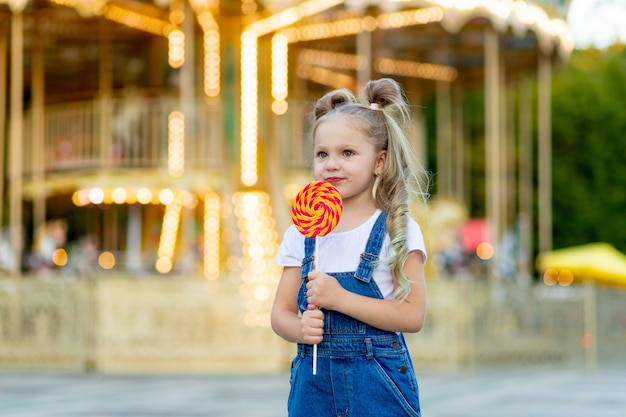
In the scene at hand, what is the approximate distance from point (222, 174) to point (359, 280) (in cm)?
1667

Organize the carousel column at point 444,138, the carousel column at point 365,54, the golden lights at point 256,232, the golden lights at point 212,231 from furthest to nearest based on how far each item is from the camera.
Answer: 1. the carousel column at point 444,138
2. the golden lights at point 212,231
3. the golden lights at point 256,232
4. the carousel column at point 365,54

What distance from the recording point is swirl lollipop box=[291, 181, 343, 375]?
12.9ft

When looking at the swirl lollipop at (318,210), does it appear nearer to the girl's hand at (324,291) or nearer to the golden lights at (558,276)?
the girl's hand at (324,291)

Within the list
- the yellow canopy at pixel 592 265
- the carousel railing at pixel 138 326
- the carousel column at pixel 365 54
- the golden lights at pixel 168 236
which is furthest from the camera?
the yellow canopy at pixel 592 265

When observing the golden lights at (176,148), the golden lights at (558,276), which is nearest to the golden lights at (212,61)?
the golden lights at (176,148)

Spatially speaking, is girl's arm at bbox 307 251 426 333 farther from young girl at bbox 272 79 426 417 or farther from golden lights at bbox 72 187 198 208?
golden lights at bbox 72 187 198 208

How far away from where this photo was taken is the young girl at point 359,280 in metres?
3.96

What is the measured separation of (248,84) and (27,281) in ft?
18.1

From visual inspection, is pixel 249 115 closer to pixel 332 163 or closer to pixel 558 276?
pixel 558 276

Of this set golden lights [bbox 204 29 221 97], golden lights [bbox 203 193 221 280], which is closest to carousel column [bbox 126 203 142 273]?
golden lights [bbox 203 193 221 280]

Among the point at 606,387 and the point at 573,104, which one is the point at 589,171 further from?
the point at 606,387

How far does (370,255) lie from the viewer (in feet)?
13.1

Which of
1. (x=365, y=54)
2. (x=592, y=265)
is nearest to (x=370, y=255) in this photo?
(x=365, y=54)

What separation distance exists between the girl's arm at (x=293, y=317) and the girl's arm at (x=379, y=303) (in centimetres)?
5
